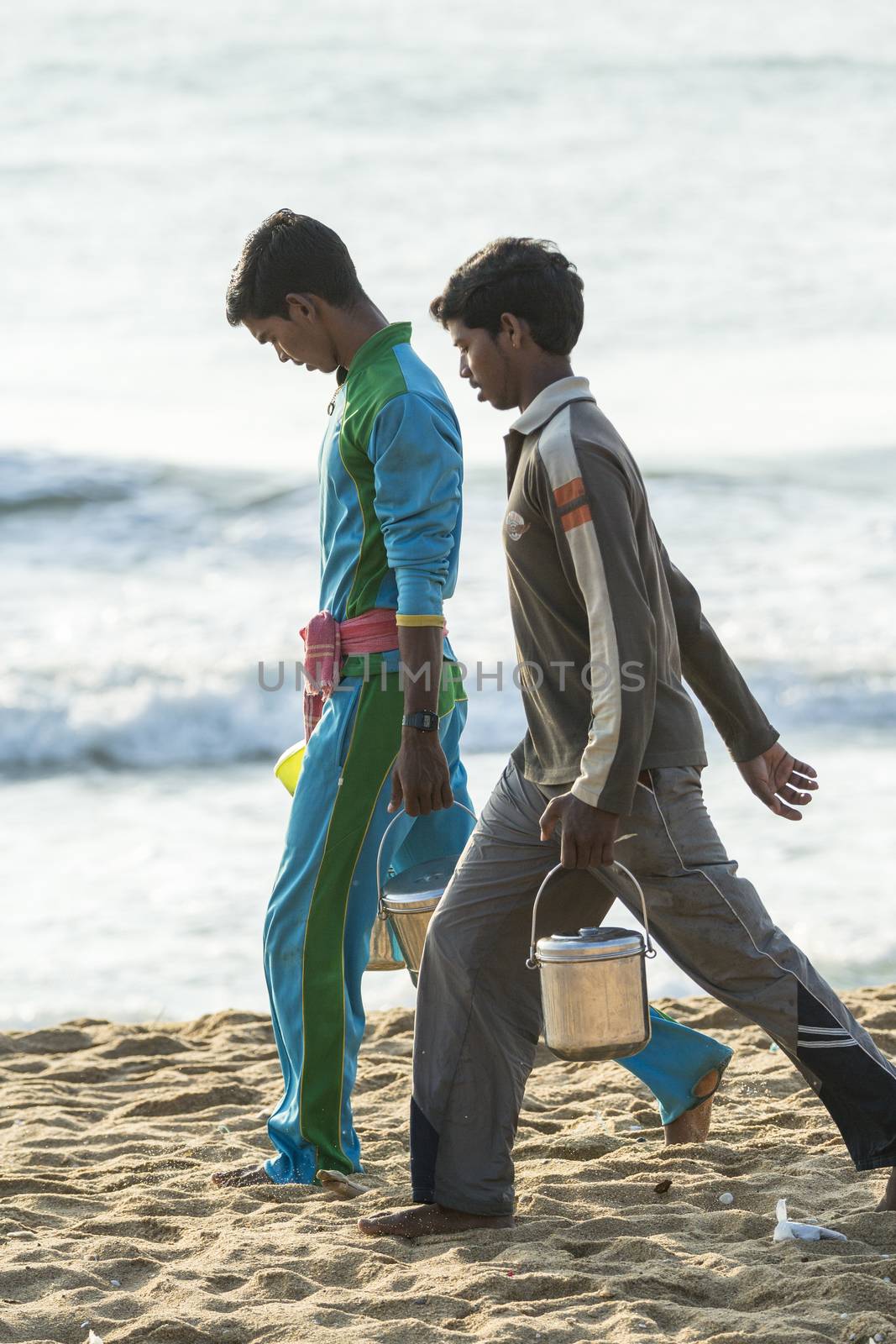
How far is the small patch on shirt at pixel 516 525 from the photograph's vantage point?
3170mm

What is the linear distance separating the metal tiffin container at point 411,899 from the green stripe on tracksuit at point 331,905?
67mm

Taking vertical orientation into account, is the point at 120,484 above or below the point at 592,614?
above

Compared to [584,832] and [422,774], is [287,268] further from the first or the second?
[584,832]

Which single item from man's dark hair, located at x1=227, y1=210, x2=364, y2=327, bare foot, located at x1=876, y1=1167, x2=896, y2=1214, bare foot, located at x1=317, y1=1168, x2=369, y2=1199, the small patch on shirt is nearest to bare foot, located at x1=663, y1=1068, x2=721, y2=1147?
bare foot, located at x1=876, y1=1167, x2=896, y2=1214

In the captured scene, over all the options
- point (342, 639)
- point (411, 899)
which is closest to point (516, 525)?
point (342, 639)

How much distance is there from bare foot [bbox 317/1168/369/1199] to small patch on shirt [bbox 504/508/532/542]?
159cm

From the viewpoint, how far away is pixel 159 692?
12344mm

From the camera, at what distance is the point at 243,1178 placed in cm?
387

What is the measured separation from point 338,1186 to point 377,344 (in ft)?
6.46

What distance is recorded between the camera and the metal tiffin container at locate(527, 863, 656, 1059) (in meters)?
3.11

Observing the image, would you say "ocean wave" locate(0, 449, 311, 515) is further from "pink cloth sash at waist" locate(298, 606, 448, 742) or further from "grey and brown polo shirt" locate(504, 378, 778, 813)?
"grey and brown polo shirt" locate(504, 378, 778, 813)

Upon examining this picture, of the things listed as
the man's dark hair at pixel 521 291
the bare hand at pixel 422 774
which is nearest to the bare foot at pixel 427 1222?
the bare hand at pixel 422 774

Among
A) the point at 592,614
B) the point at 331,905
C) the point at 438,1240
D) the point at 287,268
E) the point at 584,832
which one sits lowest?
the point at 438,1240

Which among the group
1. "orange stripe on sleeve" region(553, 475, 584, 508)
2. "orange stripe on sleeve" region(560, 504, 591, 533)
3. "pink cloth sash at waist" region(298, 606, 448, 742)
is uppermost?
"orange stripe on sleeve" region(553, 475, 584, 508)
